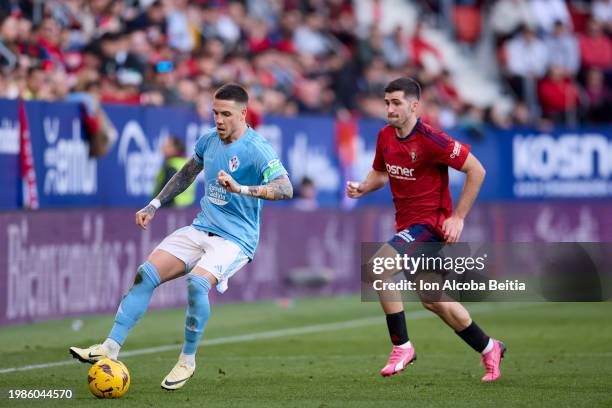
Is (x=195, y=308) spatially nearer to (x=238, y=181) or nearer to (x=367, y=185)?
(x=238, y=181)

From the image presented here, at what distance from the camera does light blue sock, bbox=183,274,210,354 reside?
31.9ft

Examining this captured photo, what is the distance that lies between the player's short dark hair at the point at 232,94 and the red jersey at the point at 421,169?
140cm

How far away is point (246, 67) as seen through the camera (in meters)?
21.8

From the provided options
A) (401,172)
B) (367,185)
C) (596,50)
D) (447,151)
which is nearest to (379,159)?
(367,185)

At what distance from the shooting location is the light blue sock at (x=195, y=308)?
973 cm

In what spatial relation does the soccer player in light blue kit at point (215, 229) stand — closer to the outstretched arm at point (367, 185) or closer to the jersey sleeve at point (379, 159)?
the outstretched arm at point (367, 185)

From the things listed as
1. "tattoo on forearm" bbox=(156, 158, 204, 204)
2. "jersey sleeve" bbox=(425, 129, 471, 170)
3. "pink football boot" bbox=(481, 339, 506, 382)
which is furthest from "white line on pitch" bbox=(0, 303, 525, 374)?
"jersey sleeve" bbox=(425, 129, 471, 170)

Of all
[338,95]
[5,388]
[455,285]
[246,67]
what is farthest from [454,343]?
[338,95]

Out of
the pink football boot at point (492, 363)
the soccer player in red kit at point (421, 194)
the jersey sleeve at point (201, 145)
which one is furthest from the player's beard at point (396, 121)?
the pink football boot at point (492, 363)

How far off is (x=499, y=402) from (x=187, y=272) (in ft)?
8.73

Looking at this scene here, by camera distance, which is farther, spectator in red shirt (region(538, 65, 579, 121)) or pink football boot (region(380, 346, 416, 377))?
spectator in red shirt (region(538, 65, 579, 121))

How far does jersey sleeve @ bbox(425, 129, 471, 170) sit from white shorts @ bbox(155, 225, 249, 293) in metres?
1.75

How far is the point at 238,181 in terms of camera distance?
10.0 m

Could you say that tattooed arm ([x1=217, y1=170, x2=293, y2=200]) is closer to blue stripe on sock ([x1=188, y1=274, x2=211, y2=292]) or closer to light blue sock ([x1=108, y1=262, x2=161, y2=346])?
blue stripe on sock ([x1=188, y1=274, x2=211, y2=292])
